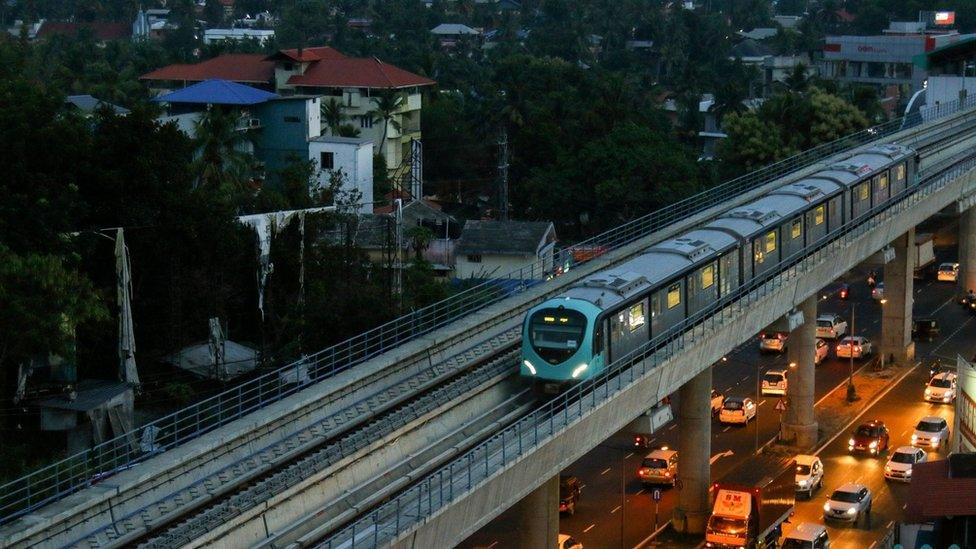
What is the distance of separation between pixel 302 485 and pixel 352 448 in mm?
2830

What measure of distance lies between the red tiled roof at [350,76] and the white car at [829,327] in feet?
111

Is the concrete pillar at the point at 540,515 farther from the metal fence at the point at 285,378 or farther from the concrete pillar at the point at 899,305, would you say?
the concrete pillar at the point at 899,305

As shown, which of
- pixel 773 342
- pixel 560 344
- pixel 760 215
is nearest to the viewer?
pixel 560 344

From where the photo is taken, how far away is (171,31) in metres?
161

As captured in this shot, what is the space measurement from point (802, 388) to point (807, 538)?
13742 mm

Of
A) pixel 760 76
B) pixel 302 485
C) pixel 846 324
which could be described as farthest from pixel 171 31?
pixel 302 485

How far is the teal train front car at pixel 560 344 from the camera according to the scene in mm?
38344

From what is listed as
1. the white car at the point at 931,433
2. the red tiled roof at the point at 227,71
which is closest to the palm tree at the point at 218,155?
the white car at the point at 931,433

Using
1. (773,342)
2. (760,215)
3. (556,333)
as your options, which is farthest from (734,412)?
(556,333)

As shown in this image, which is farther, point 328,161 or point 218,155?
point 328,161

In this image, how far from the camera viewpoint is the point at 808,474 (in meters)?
47.2

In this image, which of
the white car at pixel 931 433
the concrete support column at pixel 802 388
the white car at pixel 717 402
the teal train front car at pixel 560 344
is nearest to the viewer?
the teal train front car at pixel 560 344

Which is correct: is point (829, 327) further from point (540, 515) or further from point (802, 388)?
point (540, 515)

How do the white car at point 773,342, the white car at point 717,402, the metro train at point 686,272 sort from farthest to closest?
1. the white car at point 773,342
2. the white car at point 717,402
3. the metro train at point 686,272
